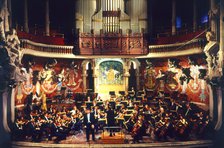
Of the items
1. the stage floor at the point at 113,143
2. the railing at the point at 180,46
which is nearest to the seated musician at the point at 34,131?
the stage floor at the point at 113,143

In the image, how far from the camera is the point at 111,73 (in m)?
21.8

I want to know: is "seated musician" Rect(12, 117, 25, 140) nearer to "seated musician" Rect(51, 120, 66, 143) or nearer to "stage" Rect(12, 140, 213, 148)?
"stage" Rect(12, 140, 213, 148)

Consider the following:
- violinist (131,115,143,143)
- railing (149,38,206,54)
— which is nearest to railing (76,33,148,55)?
railing (149,38,206,54)

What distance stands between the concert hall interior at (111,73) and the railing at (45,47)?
6cm

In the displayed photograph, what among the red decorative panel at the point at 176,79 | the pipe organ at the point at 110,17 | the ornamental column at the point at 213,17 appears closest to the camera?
the ornamental column at the point at 213,17

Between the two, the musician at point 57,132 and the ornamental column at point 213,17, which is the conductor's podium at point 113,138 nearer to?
the musician at point 57,132

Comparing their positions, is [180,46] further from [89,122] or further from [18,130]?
[18,130]

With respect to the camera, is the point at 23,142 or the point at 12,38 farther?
the point at 12,38

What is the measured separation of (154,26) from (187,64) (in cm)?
448

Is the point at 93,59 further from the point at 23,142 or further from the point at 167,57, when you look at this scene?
the point at 23,142

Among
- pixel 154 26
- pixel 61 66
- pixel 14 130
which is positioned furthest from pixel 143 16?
pixel 14 130

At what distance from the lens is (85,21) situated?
68.8 feet

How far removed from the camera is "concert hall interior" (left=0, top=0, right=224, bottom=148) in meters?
12.7

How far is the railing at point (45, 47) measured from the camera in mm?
16484
